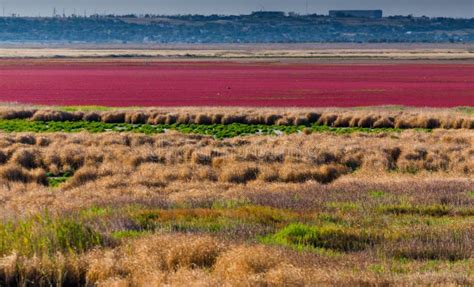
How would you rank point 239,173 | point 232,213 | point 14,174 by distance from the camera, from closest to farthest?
point 232,213, point 239,173, point 14,174

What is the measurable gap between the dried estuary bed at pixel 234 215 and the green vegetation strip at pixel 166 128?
7.84 meters

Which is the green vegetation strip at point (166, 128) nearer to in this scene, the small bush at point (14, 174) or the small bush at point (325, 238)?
the small bush at point (14, 174)

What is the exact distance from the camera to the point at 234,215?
13.6 meters

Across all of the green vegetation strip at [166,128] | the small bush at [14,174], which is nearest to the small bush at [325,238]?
the small bush at [14,174]

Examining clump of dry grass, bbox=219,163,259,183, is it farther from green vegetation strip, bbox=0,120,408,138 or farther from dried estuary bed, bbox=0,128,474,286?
green vegetation strip, bbox=0,120,408,138

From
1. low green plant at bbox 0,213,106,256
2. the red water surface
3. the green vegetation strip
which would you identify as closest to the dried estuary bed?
low green plant at bbox 0,213,106,256

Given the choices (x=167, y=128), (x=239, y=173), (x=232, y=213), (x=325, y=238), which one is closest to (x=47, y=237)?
(x=325, y=238)

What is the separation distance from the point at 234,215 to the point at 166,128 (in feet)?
84.4

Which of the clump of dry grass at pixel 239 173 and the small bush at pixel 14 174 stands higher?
the clump of dry grass at pixel 239 173

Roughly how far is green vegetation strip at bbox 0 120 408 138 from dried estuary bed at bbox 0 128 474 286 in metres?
7.84

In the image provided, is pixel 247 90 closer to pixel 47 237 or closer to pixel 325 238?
pixel 325 238

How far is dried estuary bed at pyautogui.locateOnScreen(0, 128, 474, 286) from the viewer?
935cm

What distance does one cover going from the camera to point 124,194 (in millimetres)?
18625

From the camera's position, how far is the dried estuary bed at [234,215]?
9.35 m
